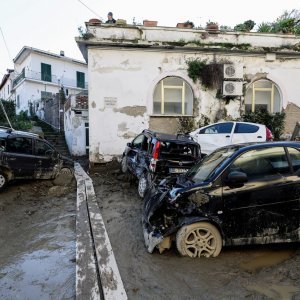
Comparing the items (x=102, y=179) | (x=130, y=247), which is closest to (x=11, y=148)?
(x=102, y=179)

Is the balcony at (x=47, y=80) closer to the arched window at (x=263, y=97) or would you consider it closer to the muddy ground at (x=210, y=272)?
the arched window at (x=263, y=97)

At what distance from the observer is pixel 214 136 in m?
11.9

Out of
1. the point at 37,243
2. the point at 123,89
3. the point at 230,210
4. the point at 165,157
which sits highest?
the point at 123,89

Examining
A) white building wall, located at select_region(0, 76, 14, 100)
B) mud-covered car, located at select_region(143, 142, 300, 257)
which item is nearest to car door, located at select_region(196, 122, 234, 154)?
mud-covered car, located at select_region(143, 142, 300, 257)

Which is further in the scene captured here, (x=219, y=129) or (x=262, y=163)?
(x=219, y=129)

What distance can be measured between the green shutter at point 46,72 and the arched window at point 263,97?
2839cm

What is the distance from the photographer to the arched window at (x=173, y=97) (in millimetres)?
14664

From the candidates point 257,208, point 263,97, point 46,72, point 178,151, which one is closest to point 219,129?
point 178,151

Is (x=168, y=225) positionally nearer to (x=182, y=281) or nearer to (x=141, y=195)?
(x=182, y=281)

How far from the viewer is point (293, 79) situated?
14953 millimetres

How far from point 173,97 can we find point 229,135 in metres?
3.99

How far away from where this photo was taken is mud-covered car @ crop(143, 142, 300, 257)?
187 inches

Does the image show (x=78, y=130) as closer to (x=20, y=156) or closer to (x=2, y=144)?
(x=20, y=156)

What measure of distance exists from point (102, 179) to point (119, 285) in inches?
314
